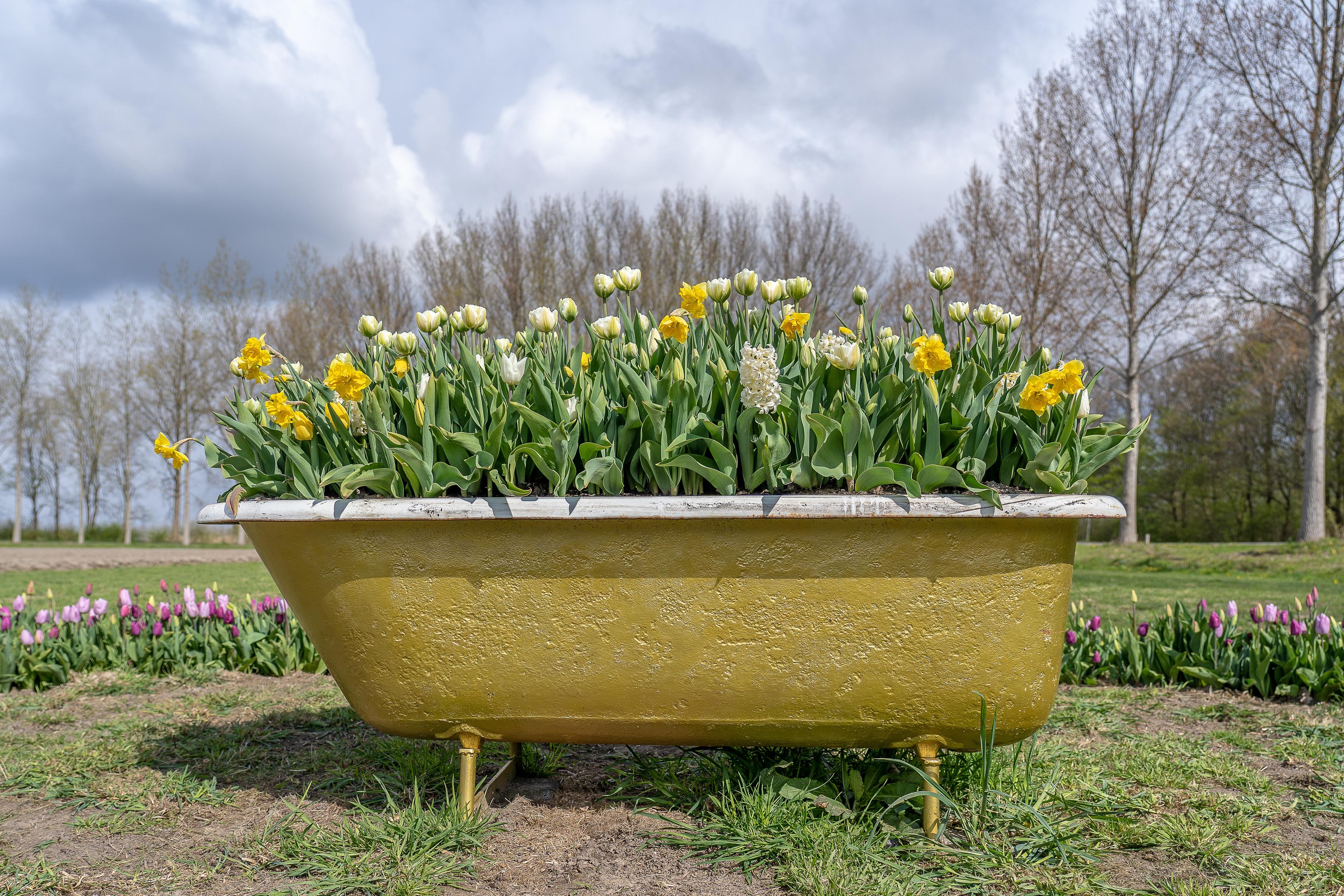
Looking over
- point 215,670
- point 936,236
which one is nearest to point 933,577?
point 215,670

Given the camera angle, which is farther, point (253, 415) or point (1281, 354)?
point (1281, 354)

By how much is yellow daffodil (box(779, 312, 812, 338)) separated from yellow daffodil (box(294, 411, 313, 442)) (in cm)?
102

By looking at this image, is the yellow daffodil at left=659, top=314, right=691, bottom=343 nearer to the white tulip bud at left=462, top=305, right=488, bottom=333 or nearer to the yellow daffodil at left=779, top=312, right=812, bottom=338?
the yellow daffodil at left=779, top=312, right=812, bottom=338

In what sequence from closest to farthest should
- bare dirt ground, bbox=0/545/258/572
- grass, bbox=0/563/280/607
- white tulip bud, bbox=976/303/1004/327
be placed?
white tulip bud, bbox=976/303/1004/327 → grass, bbox=0/563/280/607 → bare dirt ground, bbox=0/545/258/572

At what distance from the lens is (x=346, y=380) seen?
162 centimetres

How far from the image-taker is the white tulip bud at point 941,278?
6.16ft

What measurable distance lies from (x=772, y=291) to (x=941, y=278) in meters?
0.41

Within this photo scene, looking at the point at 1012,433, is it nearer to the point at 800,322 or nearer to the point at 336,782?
the point at 800,322

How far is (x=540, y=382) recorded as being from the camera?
1.63 meters

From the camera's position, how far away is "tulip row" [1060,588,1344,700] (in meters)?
2.90

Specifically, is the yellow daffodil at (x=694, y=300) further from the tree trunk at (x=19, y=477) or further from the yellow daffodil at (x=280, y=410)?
the tree trunk at (x=19, y=477)

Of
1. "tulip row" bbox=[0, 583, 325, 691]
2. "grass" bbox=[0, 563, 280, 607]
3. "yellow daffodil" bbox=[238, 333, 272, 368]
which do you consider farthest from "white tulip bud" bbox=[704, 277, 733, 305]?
"grass" bbox=[0, 563, 280, 607]

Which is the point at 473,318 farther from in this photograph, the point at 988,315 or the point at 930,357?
the point at 988,315

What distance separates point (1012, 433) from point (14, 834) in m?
2.36
